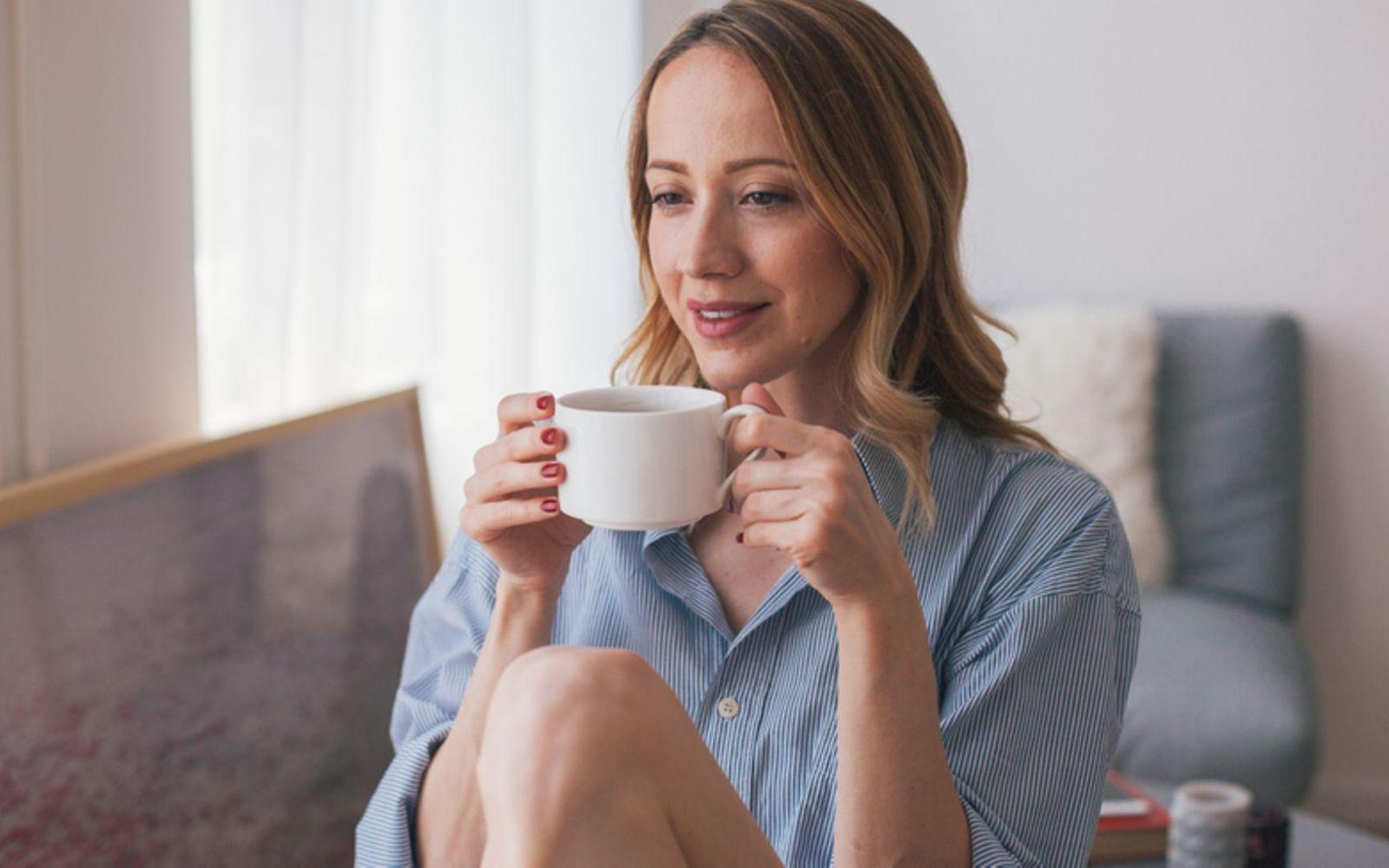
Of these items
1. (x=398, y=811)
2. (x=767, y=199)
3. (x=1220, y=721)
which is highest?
(x=767, y=199)

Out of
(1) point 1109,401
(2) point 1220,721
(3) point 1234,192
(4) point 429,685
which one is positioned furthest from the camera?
(3) point 1234,192

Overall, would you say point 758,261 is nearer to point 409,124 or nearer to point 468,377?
point 409,124

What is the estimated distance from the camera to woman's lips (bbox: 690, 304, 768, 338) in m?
1.25

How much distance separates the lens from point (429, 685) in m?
1.37

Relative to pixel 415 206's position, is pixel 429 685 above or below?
below

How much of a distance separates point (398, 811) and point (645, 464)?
18.5 inches

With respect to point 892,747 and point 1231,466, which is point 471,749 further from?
point 1231,466

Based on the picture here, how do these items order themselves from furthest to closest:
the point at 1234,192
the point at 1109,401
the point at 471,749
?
the point at 1234,192, the point at 1109,401, the point at 471,749

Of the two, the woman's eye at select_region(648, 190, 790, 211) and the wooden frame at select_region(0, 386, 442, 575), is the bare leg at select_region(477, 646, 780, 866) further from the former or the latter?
the wooden frame at select_region(0, 386, 442, 575)

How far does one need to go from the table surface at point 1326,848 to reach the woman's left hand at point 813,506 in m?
0.80

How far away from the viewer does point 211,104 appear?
1.89 meters

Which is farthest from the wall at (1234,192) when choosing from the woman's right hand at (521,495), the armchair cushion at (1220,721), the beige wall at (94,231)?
the woman's right hand at (521,495)

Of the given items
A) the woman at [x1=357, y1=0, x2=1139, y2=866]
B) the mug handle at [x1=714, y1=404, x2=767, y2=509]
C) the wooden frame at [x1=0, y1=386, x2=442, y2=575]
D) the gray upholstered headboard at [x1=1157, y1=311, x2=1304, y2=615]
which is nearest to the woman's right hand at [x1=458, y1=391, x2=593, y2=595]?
the woman at [x1=357, y1=0, x2=1139, y2=866]

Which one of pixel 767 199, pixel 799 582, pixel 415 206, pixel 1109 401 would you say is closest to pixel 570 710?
pixel 799 582
